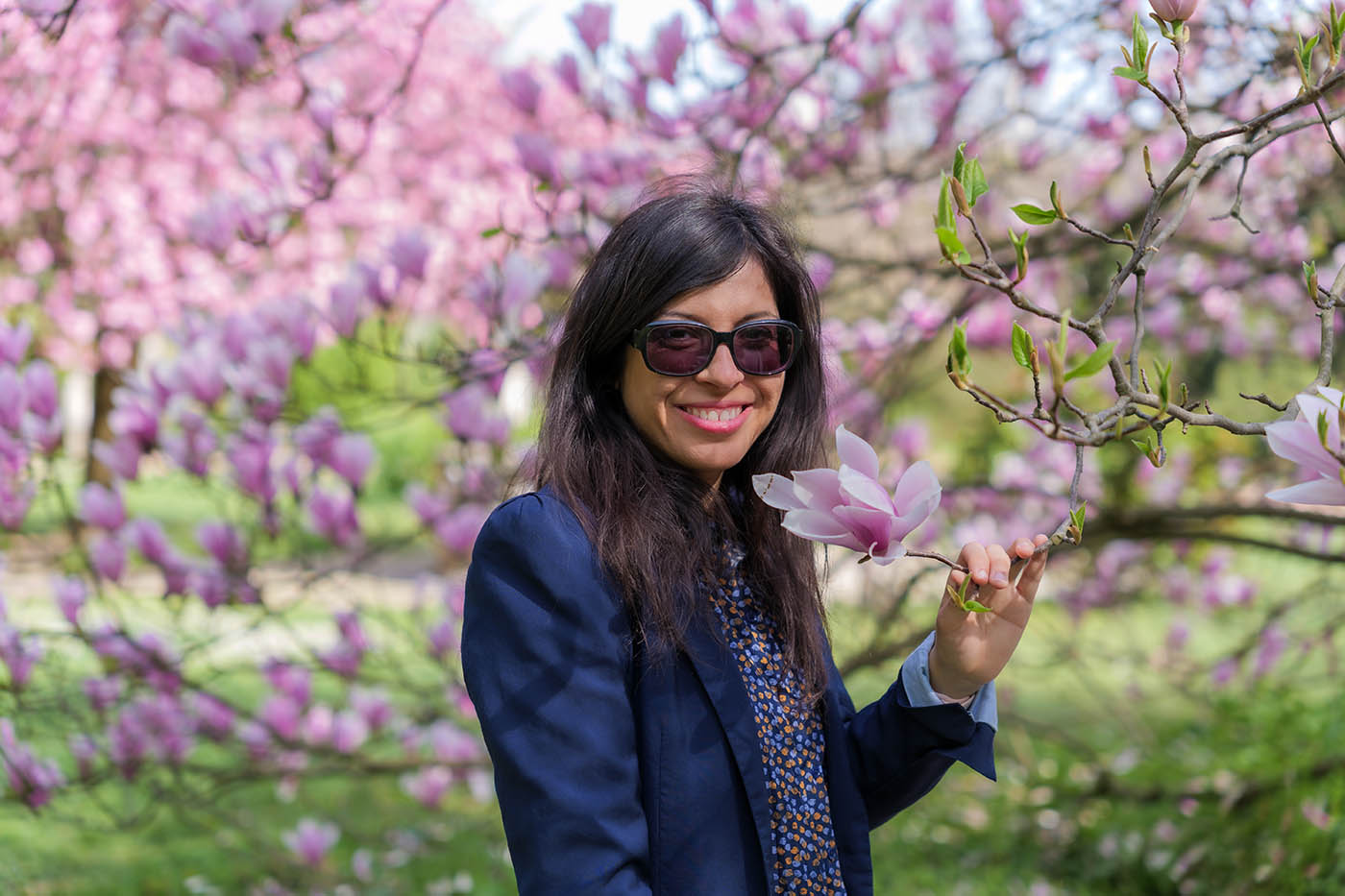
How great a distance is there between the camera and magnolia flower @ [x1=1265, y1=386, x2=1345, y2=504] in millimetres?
901

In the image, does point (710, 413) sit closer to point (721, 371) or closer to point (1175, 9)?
Answer: point (721, 371)

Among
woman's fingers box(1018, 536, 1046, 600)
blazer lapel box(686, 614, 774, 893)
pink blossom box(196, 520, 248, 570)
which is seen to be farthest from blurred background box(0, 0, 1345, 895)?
blazer lapel box(686, 614, 774, 893)

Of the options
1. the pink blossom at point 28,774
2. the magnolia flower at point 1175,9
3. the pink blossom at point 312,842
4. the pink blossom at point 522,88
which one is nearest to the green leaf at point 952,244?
the magnolia flower at point 1175,9

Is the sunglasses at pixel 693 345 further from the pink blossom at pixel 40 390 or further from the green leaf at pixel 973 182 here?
the pink blossom at pixel 40 390

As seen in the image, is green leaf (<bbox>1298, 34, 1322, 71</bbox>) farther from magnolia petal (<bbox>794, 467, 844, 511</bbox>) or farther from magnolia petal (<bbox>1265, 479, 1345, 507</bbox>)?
magnolia petal (<bbox>794, 467, 844, 511</bbox>)

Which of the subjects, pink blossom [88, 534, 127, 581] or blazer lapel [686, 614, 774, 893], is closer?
blazer lapel [686, 614, 774, 893]

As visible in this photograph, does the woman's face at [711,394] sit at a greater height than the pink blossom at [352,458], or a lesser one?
lesser

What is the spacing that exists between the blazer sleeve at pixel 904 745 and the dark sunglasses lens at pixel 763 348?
0.37m

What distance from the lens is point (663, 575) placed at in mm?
1258

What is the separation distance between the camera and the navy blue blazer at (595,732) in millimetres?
1136

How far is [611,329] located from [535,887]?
0.58m

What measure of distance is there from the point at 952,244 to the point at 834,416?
1.98 m

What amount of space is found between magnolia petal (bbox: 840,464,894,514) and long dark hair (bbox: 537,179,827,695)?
31 centimetres

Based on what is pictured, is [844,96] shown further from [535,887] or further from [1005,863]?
[535,887]
